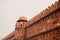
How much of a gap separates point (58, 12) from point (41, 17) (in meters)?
0.73

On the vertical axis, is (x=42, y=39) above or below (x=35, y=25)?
below

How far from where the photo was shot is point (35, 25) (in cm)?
371

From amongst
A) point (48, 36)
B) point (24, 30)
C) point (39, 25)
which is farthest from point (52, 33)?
point (24, 30)

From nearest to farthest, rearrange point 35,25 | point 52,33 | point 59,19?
point 59,19 → point 52,33 → point 35,25

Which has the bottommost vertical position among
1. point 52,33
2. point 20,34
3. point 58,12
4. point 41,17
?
point 52,33

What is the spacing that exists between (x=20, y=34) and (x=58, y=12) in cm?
255

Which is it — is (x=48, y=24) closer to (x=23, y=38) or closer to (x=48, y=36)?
(x=48, y=36)

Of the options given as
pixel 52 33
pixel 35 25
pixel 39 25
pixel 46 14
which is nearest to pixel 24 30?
pixel 35 25

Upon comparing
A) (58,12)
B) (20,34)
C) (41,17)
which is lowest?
(58,12)

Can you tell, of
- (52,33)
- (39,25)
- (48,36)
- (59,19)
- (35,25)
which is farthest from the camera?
(35,25)

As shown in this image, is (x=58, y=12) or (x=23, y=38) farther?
(x=23, y=38)

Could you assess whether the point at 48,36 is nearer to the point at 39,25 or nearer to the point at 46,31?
the point at 46,31

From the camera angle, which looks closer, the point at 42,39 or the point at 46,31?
the point at 46,31

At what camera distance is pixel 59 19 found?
2514mm
